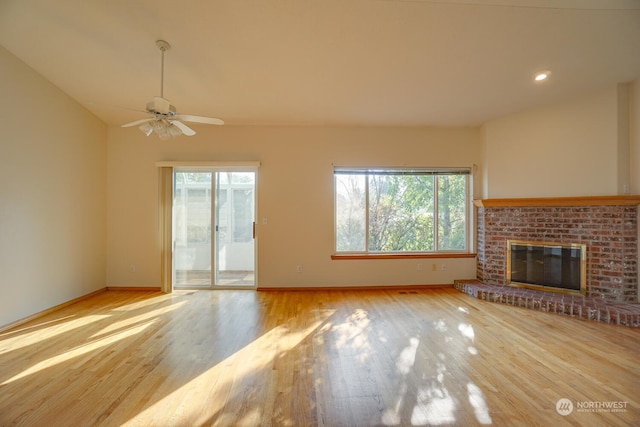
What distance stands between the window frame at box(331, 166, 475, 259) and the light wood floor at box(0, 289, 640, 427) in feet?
3.77

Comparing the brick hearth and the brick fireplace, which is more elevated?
the brick fireplace

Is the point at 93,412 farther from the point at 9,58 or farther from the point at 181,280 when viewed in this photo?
the point at 9,58

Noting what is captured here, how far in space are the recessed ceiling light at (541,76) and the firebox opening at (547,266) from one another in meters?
2.23

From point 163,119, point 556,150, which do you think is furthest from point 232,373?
point 556,150

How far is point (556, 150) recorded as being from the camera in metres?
3.70

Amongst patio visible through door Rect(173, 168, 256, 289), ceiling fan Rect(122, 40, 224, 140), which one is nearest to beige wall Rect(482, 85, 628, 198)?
patio visible through door Rect(173, 168, 256, 289)

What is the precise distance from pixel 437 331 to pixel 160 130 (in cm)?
348

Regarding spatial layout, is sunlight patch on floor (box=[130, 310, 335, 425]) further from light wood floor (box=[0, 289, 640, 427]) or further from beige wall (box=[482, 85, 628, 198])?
beige wall (box=[482, 85, 628, 198])

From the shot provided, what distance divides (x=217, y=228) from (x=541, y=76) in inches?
193

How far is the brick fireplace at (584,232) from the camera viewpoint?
3260mm

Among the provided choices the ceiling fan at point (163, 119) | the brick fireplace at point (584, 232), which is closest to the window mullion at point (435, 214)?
the brick fireplace at point (584, 232)

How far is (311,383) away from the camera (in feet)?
6.30

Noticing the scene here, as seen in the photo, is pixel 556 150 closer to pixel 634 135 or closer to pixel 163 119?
pixel 634 135

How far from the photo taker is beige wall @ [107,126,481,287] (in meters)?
4.30
